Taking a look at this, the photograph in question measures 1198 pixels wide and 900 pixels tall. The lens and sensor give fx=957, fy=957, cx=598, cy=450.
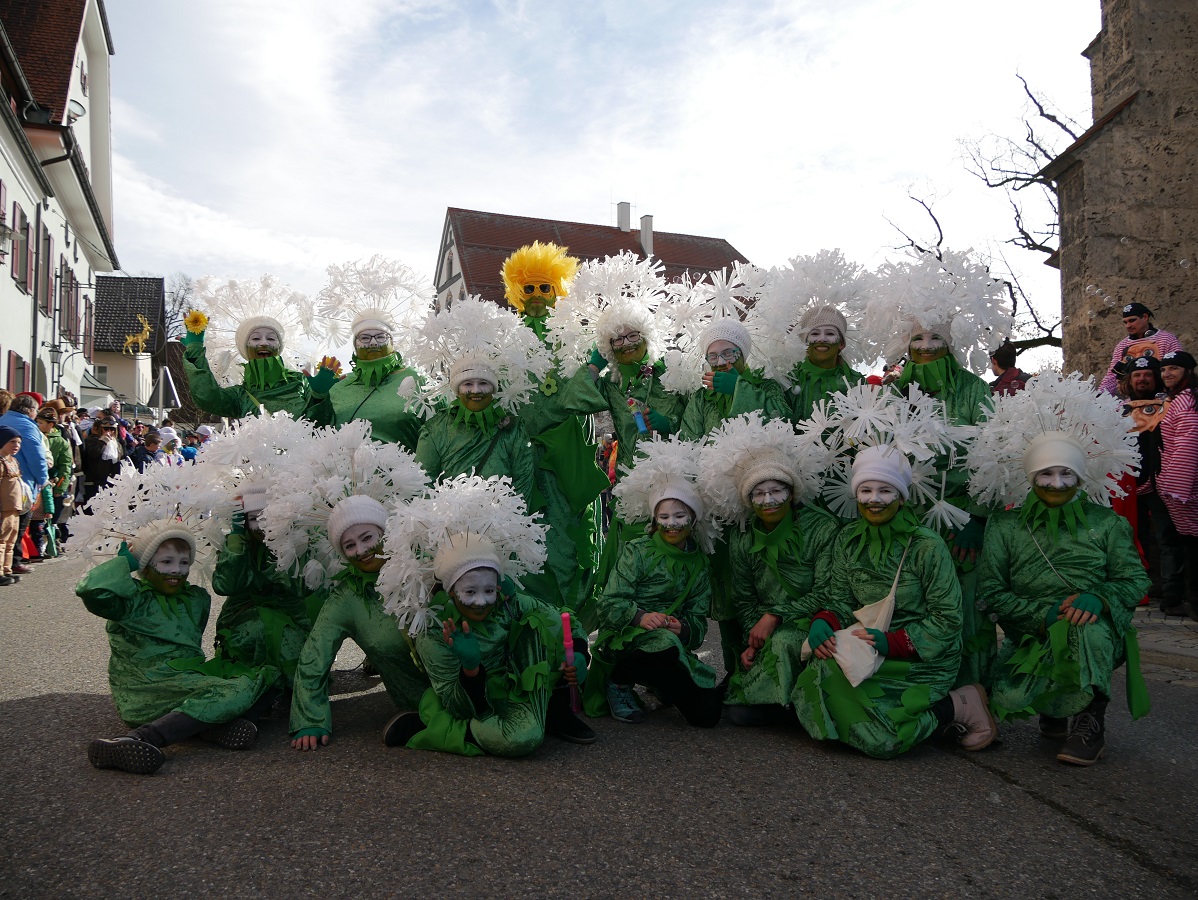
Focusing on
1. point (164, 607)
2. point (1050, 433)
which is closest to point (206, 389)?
point (164, 607)

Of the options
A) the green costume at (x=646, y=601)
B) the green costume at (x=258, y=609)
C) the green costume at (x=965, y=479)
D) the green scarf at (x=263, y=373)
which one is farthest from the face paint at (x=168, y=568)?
the green costume at (x=965, y=479)

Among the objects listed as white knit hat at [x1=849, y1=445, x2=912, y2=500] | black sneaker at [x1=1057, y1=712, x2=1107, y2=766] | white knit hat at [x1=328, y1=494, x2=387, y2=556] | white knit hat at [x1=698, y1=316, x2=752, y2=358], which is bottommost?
black sneaker at [x1=1057, y1=712, x2=1107, y2=766]

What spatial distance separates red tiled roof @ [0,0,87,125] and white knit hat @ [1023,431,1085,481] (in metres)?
21.5

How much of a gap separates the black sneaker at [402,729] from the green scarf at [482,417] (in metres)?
1.66

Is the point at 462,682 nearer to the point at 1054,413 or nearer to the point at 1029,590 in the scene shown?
the point at 1029,590

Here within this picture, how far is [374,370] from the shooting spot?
571cm

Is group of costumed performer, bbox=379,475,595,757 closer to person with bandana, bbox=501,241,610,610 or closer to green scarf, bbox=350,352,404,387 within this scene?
person with bandana, bbox=501,241,610,610

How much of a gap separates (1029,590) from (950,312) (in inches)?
57.6

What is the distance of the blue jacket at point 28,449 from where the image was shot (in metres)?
9.32

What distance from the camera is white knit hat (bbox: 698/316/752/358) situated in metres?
5.38

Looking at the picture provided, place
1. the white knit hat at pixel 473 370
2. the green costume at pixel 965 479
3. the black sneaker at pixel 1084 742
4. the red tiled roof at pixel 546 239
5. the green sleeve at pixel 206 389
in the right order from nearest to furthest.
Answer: the black sneaker at pixel 1084 742 < the green costume at pixel 965 479 < the white knit hat at pixel 473 370 < the green sleeve at pixel 206 389 < the red tiled roof at pixel 546 239

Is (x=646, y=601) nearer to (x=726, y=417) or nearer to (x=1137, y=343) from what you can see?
(x=726, y=417)

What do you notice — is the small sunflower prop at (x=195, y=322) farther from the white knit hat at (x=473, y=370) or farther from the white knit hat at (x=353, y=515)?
the white knit hat at (x=353, y=515)

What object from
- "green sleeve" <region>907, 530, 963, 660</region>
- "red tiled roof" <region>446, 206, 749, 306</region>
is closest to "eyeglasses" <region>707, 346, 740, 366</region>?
"green sleeve" <region>907, 530, 963, 660</region>
